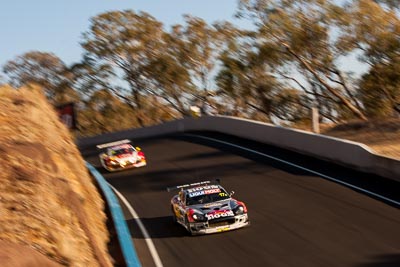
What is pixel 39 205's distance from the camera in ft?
39.1

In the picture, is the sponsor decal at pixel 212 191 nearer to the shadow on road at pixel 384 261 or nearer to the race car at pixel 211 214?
the race car at pixel 211 214

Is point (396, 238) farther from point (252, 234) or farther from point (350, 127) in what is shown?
point (350, 127)

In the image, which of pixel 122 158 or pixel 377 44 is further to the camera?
pixel 377 44

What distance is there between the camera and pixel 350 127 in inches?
1164

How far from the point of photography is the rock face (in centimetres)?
1039

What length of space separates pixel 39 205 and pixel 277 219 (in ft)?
24.8

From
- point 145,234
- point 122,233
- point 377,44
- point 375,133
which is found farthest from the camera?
point 377,44

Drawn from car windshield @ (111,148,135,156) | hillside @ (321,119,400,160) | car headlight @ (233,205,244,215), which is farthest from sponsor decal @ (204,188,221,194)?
car windshield @ (111,148,135,156)

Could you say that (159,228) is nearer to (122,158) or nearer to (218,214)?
(218,214)

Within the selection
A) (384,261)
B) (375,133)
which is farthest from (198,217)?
(375,133)

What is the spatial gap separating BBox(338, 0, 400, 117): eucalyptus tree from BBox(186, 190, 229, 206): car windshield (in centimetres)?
2977

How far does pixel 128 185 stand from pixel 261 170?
547 centimetres

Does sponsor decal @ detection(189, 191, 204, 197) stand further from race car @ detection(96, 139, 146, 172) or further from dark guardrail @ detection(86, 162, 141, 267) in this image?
race car @ detection(96, 139, 146, 172)

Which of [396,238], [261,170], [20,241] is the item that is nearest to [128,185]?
[261,170]
